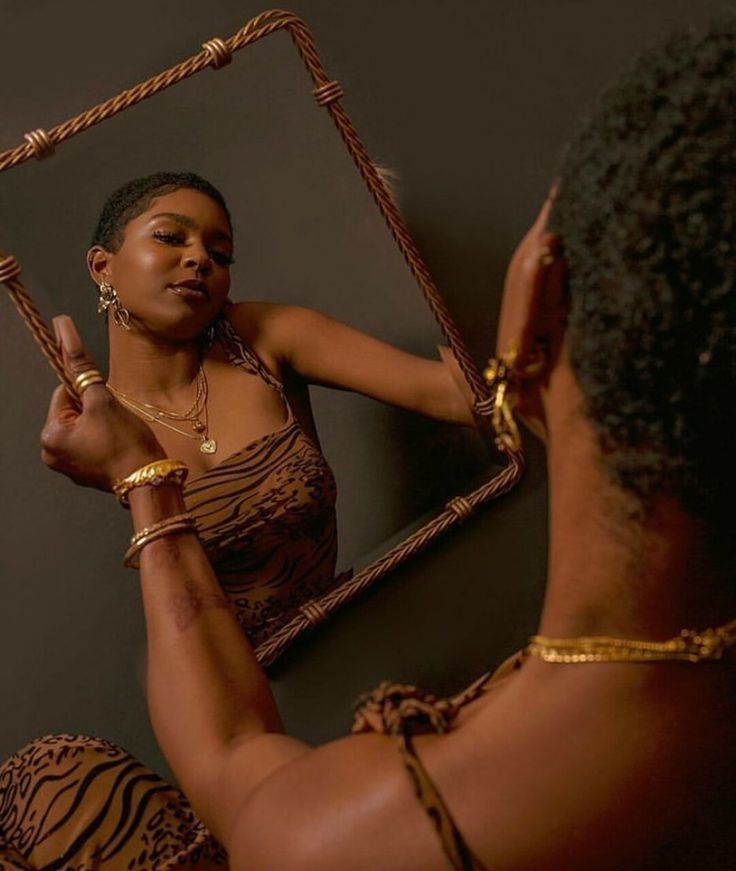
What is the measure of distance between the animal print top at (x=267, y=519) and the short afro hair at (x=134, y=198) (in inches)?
4.3

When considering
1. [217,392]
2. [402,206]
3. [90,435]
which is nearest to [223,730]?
[90,435]

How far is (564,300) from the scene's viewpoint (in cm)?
49

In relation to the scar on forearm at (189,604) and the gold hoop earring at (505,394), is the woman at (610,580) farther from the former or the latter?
the scar on forearm at (189,604)

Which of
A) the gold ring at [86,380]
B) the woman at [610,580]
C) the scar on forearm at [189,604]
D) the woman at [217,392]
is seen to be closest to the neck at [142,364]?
the woman at [217,392]

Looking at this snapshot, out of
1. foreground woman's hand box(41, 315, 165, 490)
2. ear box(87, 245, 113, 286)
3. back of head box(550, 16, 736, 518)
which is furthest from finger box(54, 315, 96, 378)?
back of head box(550, 16, 736, 518)

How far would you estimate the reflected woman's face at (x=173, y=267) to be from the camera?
2.67 feet

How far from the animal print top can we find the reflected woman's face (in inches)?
1.6

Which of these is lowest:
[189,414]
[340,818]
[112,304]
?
[340,818]

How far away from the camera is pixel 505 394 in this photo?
52 centimetres

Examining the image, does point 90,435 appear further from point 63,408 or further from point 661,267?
point 661,267

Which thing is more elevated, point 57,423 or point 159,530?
point 57,423

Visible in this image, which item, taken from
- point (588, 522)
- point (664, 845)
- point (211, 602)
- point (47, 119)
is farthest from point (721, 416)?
point (47, 119)

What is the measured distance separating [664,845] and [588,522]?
0.54 ft

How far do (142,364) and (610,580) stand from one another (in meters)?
0.46
